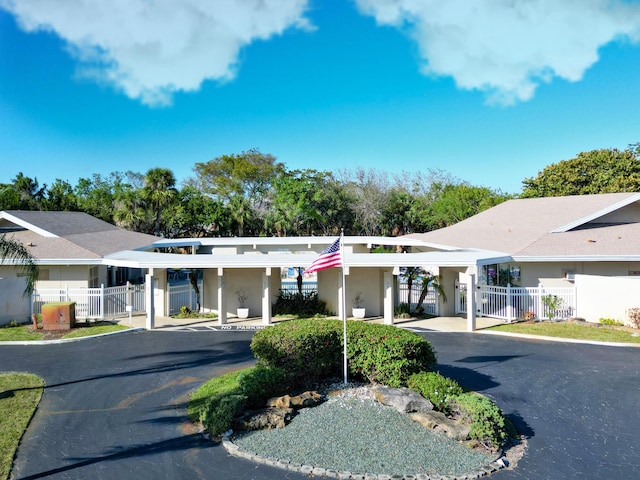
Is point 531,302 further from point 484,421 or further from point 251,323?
point 484,421

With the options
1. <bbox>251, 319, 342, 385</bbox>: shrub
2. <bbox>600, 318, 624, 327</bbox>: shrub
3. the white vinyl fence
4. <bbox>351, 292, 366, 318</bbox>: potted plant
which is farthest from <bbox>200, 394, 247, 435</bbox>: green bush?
<bbox>600, 318, 624, 327</bbox>: shrub

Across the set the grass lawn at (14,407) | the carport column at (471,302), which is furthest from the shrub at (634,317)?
the grass lawn at (14,407)

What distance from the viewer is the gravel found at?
8016 mm

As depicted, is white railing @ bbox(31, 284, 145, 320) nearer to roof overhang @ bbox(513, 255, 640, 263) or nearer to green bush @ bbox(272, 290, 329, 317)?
green bush @ bbox(272, 290, 329, 317)

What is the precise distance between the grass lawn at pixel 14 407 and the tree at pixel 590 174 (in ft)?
146

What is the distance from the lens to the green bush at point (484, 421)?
28.3ft

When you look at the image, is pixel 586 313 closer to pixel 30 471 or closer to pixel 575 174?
pixel 30 471

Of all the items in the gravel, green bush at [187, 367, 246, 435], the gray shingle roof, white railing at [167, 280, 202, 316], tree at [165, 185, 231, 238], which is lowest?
the gravel

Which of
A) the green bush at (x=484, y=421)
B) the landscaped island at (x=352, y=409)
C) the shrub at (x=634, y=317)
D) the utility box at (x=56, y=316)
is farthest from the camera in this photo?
the utility box at (x=56, y=316)

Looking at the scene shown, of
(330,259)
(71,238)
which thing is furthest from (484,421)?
(71,238)

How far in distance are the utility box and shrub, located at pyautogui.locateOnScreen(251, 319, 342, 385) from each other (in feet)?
37.9

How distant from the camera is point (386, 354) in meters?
10.8

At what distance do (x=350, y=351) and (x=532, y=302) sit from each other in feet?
43.5

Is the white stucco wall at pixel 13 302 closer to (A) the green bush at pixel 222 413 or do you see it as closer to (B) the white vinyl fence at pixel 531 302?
(A) the green bush at pixel 222 413
